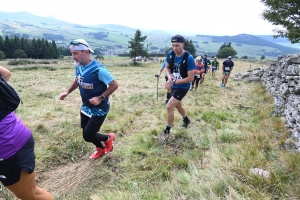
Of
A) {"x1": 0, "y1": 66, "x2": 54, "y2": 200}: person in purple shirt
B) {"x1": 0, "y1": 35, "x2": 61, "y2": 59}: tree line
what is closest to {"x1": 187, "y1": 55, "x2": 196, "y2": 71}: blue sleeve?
{"x1": 0, "y1": 66, "x2": 54, "y2": 200}: person in purple shirt

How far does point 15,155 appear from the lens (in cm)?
212

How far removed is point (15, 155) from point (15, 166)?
109mm

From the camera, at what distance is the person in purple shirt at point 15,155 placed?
205 centimetres

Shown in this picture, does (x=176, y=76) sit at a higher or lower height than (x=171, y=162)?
higher

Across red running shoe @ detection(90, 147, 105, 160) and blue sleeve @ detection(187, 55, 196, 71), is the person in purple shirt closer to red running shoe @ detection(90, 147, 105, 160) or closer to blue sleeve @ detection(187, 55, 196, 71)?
red running shoe @ detection(90, 147, 105, 160)

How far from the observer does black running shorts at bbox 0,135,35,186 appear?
6.91 feet

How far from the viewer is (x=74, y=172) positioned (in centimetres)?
404

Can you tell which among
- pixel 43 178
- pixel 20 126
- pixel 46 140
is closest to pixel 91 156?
pixel 43 178

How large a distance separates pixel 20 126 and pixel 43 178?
207 centimetres

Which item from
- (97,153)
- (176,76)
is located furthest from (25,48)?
(97,153)

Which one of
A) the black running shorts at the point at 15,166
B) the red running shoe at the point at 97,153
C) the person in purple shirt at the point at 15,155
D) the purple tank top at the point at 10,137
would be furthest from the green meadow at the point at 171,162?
the purple tank top at the point at 10,137

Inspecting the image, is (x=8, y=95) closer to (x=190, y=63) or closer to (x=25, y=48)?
(x=190, y=63)

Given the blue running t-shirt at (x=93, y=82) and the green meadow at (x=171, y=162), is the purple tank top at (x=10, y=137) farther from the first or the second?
the blue running t-shirt at (x=93, y=82)

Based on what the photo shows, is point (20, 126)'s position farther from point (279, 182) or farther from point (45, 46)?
point (45, 46)
